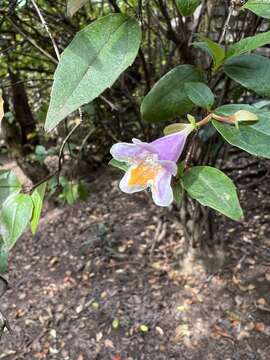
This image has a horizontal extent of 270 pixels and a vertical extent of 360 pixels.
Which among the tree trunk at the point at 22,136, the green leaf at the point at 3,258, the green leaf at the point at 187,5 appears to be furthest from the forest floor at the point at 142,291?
the green leaf at the point at 187,5

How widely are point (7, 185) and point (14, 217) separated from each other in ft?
0.35

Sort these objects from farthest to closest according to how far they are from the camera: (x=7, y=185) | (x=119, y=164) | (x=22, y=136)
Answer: (x=22, y=136) → (x=7, y=185) → (x=119, y=164)

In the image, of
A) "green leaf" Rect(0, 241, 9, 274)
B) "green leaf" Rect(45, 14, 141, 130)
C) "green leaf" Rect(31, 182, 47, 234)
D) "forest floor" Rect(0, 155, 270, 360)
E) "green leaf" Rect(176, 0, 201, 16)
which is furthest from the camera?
"forest floor" Rect(0, 155, 270, 360)

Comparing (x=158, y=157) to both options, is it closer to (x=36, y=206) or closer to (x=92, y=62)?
(x=92, y=62)

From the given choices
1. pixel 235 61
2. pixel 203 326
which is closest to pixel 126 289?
pixel 203 326

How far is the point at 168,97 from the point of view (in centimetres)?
65

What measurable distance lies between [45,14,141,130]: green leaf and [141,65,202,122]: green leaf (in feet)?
0.40

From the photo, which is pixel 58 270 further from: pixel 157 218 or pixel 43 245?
pixel 157 218

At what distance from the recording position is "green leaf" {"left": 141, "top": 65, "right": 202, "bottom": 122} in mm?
648

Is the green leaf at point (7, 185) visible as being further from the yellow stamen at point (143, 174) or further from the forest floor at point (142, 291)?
the forest floor at point (142, 291)

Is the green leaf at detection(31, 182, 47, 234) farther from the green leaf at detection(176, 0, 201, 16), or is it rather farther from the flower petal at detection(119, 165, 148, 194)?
the green leaf at detection(176, 0, 201, 16)

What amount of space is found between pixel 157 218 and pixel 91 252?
41 centimetres

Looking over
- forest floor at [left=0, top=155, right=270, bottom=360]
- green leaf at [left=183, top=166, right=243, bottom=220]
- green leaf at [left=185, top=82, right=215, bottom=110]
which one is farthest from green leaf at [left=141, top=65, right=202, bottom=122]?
forest floor at [left=0, top=155, right=270, bottom=360]

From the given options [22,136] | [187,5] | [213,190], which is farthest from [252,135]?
[22,136]
